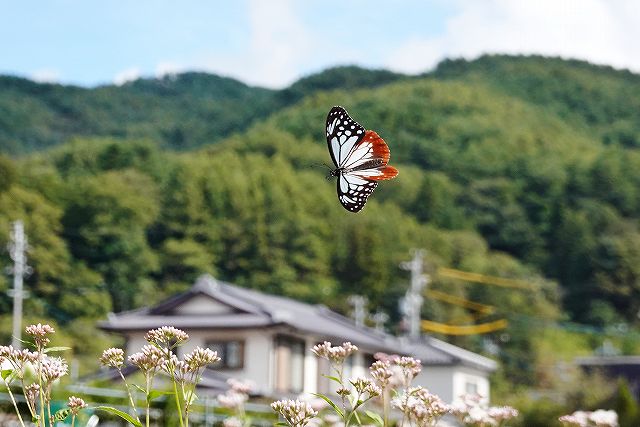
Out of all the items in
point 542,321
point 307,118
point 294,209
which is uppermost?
point 307,118

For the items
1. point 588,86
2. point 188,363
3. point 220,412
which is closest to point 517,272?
point 588,86

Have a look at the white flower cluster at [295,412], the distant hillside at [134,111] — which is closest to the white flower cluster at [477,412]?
the white flower cluster at [295,412]

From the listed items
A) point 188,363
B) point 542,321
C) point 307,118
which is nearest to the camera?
point 188,363

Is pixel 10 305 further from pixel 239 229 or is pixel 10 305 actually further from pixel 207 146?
pixel 207 146

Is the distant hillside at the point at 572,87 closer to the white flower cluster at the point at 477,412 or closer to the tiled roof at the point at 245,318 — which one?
the tiled roof at the point at 245,318

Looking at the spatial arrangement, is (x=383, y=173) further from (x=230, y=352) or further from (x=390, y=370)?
(x=230, y=352)

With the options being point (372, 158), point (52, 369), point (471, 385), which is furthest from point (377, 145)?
point (471, 385)
